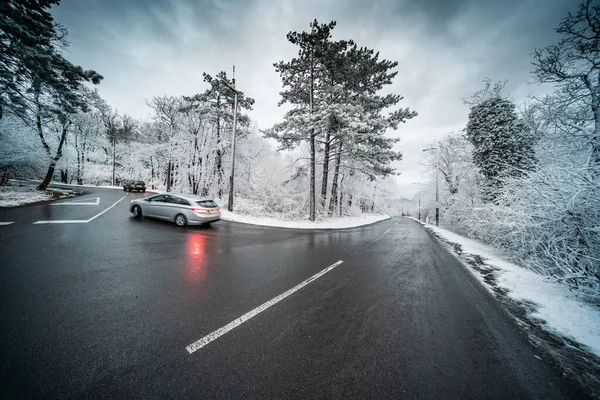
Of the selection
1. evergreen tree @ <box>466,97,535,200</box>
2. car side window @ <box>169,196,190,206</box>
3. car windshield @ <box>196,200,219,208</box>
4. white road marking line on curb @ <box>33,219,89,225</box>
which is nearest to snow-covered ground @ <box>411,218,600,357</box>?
evergreen tree @ <box>466,97,535,200</box>

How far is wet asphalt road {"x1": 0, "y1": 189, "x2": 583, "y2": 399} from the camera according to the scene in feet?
5.92

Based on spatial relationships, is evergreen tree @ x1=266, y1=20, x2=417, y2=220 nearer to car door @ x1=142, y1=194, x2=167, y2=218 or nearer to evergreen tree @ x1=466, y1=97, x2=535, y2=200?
evergreen tree @ x1=466, y1=97, x2=535, y2=200

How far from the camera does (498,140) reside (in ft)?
40.1

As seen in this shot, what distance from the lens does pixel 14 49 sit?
8.81 m

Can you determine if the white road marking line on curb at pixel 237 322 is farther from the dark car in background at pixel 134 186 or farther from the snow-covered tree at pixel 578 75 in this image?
the dark car in background at pixel 134 186

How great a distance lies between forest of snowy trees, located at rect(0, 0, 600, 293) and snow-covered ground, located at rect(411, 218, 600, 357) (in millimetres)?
379

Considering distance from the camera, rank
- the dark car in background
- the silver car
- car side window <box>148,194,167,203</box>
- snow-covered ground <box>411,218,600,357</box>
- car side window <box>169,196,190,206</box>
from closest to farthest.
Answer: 1. snow-covered ground <box>411,218,600,357</box>
2. the silver car
3. car side window <box>169,196,190,206</box>
4. car side window <box>148,194,167,203</box>
5. the dark car in background

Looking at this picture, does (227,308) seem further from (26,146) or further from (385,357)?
(26,146)

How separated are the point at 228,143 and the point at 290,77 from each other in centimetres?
854

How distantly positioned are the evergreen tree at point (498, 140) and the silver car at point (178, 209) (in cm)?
1512

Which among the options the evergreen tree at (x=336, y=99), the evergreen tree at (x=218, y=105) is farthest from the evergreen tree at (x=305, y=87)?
the evergreen tree at (x=218, y=105)

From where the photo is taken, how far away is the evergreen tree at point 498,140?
38.4ft

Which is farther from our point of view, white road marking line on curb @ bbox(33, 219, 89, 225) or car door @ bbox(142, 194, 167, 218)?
car door @ bbox(142, 194, 167, 218)

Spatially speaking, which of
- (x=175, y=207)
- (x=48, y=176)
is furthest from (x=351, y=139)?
(x=48, y=176)
